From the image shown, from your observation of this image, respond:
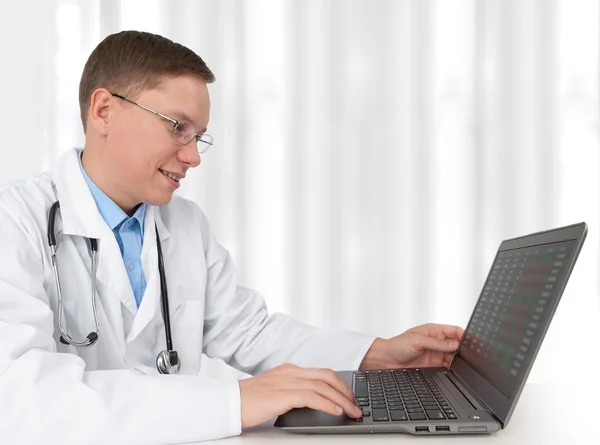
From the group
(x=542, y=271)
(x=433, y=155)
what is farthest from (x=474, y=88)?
(x=542, y=271)

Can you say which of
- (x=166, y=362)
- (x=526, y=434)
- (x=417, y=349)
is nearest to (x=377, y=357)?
(x=417, y=349)

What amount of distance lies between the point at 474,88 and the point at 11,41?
5.90ft

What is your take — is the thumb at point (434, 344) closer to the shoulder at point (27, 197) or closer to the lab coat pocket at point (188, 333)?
the lab coat pocket at point (188, 333)

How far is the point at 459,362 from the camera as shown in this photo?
46.1 inches

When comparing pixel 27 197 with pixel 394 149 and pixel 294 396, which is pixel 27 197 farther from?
pixel 394 149

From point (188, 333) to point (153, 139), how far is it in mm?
418

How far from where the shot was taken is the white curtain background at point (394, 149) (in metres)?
2.38

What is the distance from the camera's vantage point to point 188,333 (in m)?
1.38

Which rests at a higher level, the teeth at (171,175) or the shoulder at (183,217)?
the teeth at (171,175)

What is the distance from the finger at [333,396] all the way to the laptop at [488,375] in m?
0.01

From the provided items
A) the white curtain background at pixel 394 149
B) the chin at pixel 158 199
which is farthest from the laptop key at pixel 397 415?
the white curtain background at pixel 394 149

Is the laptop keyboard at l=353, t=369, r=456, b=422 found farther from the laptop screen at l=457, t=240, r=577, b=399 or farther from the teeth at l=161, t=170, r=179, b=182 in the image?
the teeth at l=161, t=170, r=179, b=182

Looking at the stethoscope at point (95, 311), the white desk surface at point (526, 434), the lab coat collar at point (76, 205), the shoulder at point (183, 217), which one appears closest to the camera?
the white desk surface at point (526, 434)

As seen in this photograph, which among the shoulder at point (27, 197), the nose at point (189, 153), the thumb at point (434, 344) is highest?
the nose at point (189, 153)
